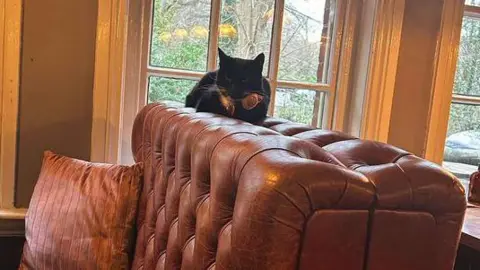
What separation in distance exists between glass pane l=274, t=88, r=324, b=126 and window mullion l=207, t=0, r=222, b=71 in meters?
0.33

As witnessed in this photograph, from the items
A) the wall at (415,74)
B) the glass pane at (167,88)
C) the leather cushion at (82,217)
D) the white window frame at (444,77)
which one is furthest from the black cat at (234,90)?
the white window frame at (444,77)

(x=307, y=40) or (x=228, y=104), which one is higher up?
(x=307, y=40)

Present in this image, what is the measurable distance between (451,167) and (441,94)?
0.43 m

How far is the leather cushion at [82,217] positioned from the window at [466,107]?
1564 mm

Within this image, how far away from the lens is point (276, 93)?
6.59 feet

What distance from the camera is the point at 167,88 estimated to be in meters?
1.88

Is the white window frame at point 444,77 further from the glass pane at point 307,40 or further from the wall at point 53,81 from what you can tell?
the wall at point 53,81

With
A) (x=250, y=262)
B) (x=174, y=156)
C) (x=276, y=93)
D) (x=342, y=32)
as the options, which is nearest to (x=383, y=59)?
(x=342, y=32)

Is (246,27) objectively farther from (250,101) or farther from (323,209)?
(323,209)

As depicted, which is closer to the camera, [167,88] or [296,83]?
[167,88]

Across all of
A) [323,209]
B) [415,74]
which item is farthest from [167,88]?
[323,209]

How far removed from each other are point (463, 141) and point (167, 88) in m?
1.48

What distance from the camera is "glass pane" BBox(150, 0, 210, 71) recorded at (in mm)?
1830

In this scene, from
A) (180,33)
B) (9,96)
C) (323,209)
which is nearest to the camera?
(323,209)
